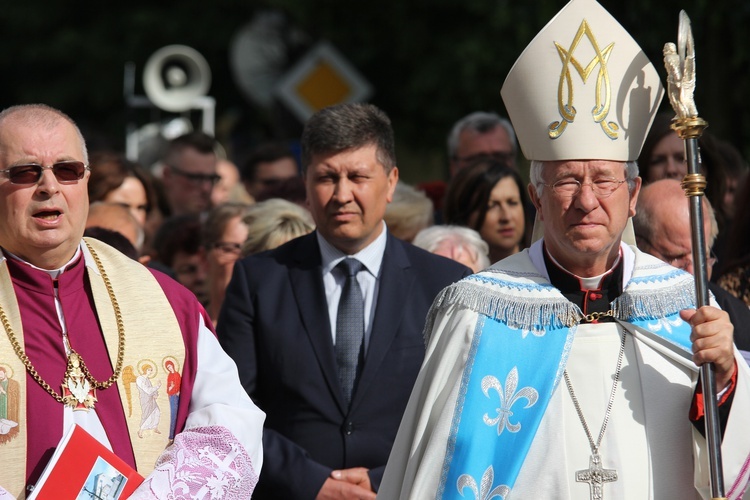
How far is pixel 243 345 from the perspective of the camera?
6.18m

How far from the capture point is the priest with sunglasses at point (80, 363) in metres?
4.89

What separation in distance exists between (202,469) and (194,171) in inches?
219

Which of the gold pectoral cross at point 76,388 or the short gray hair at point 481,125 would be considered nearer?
the gold pectoral cross at point 76,388

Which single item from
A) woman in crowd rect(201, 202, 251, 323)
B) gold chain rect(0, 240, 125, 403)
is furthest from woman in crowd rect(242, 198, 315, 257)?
gold chain rect(0, 240, 125, 403)

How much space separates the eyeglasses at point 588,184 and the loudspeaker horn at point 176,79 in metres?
10.7

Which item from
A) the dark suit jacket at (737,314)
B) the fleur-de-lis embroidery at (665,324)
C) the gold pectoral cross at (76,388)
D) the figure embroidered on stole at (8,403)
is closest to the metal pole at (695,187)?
the fleur-de-lis embroidery at (665,324)

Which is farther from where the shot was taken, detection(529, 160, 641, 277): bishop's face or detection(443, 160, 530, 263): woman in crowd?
detection(443, 160, 530, 263): woman in crowd

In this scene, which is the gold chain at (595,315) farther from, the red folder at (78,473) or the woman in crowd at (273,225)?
the woman in crowd at (273,225)

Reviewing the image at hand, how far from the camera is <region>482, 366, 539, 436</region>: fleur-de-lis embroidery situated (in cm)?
502

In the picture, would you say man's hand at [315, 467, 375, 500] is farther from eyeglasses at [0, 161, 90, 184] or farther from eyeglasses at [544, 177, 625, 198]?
eyeglasses at [0, 161, 90, 184]

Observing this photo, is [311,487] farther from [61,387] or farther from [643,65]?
[643,65]

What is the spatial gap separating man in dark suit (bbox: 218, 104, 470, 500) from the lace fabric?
0.93 meters

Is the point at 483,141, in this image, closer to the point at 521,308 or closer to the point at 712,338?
the point at 521,308

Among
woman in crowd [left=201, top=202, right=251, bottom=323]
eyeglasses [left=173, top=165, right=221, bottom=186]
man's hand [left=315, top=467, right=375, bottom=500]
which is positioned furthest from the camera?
eyeglasses [left=173, top=165, right=221, bottom=186]
